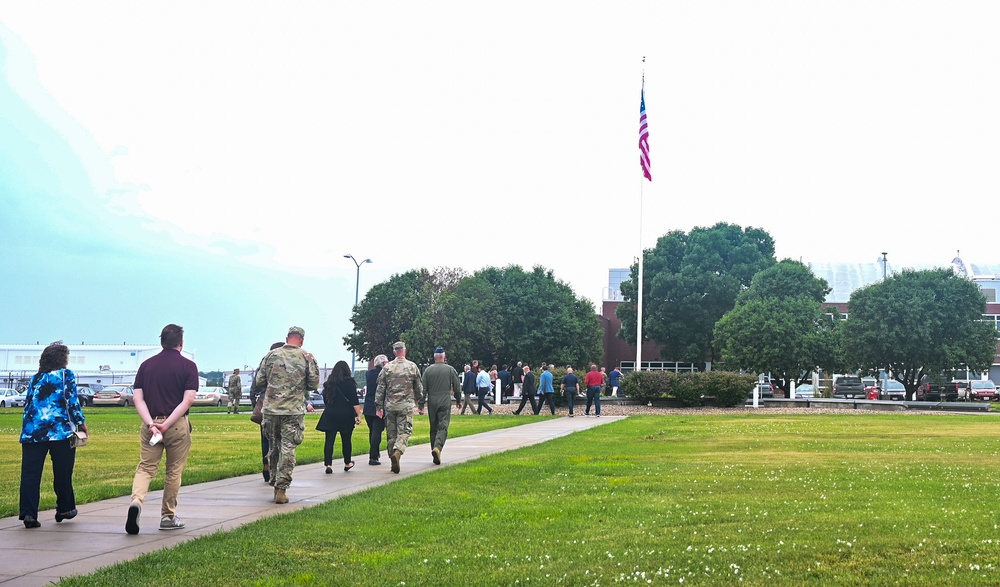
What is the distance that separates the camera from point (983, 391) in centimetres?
6253

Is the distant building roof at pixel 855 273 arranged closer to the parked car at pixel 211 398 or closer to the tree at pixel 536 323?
the tree at pixel 536 323

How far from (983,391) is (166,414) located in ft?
209

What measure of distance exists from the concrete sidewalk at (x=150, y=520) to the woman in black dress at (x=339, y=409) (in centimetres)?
35

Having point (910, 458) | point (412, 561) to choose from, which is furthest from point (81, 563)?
point (910, 458)

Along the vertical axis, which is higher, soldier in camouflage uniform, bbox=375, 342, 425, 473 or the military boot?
soldier in camouflage uniform, bbox=375, 342, 425, 473

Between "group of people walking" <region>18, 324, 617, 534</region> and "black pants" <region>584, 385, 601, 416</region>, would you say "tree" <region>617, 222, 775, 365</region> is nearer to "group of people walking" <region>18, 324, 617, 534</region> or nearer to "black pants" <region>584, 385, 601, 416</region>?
"black pants" <region>584, 385, 601, 416</region>

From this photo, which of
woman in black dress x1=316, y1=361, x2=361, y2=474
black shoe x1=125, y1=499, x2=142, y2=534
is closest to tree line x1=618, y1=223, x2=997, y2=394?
woman in black dress x1=316, y1=361, x2=361, y2=474

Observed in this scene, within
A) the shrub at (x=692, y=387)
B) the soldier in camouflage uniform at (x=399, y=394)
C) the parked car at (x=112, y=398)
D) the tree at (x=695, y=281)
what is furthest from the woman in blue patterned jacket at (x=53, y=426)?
the tree at (x=695, y=281)

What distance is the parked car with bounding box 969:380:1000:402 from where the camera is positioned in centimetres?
6250

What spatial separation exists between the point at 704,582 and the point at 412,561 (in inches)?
81.5

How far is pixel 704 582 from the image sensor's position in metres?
5.91

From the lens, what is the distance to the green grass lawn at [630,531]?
6289 mm

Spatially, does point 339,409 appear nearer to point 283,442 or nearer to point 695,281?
point 283,442

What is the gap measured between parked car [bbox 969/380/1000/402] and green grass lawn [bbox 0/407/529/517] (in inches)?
1792
